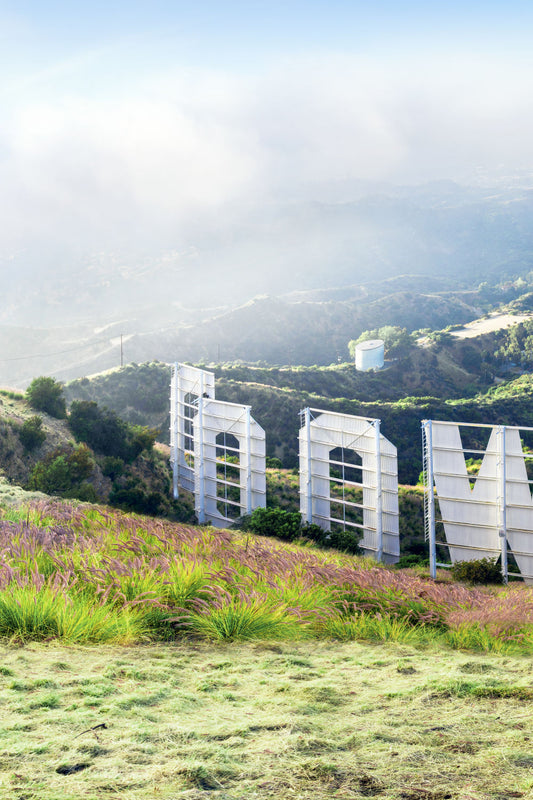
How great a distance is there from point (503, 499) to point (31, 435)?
24.7 metres

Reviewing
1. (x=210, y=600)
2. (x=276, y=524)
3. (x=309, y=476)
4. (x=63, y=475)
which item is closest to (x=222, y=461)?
(x=309, y=476)

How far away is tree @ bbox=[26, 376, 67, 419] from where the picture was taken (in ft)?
130

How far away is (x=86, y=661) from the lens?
5219mm

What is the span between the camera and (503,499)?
18.7 m

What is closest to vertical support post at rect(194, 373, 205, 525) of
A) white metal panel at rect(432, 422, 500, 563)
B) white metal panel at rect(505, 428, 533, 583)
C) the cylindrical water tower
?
white metal panel at rect(432, 422, 500, 563)

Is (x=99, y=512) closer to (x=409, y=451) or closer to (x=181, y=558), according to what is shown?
(x=181, y=558)

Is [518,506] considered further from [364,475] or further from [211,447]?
[211,447]

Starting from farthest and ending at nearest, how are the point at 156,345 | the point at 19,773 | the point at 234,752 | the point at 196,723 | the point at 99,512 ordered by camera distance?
the point at 156,345, the point at 99,512, the point at 196,723, the point at 234,752, the point at 19,773

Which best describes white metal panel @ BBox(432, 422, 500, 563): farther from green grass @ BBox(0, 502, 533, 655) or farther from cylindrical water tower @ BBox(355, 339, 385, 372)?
cylindrical water tower @ BBox(355, 339, 385, 372)

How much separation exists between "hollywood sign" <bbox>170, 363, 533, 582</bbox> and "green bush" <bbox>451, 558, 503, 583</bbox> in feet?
1.12

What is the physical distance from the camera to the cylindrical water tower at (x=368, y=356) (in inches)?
4825

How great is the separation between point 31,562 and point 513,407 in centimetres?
8239

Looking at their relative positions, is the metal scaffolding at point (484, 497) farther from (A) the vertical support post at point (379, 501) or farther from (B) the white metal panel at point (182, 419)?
(B) the white metal panel at point (182, 419)

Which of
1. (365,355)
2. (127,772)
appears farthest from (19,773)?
(365,355)
